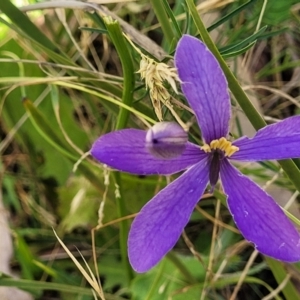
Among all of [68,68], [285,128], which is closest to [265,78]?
[68,68]

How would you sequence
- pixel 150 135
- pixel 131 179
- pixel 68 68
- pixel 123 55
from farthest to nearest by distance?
pixel 131 179
pixel 68 68
pixel 123 55
pixel 150 135

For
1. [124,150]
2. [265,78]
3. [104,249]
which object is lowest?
[104,249]

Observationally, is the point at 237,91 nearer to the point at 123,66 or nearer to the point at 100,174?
the point at 123,66

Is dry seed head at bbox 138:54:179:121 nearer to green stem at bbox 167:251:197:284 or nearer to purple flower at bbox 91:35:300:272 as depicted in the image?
purple flower at bbox 91:35:300:272

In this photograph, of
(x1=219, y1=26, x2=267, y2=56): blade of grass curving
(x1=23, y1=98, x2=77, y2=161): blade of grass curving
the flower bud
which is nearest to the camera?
the flower bud

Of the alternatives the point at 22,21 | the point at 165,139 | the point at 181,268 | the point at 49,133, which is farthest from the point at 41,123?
the point at 165,139

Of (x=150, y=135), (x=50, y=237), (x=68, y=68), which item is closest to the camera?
(x=150, y=135)

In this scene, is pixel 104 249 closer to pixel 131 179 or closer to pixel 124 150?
pixel 131 179

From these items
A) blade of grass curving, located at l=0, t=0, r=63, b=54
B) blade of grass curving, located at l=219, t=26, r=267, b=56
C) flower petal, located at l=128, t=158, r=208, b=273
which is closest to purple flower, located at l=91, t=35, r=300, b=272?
flower petal, located at l=128, t=158, r=208, b=273
